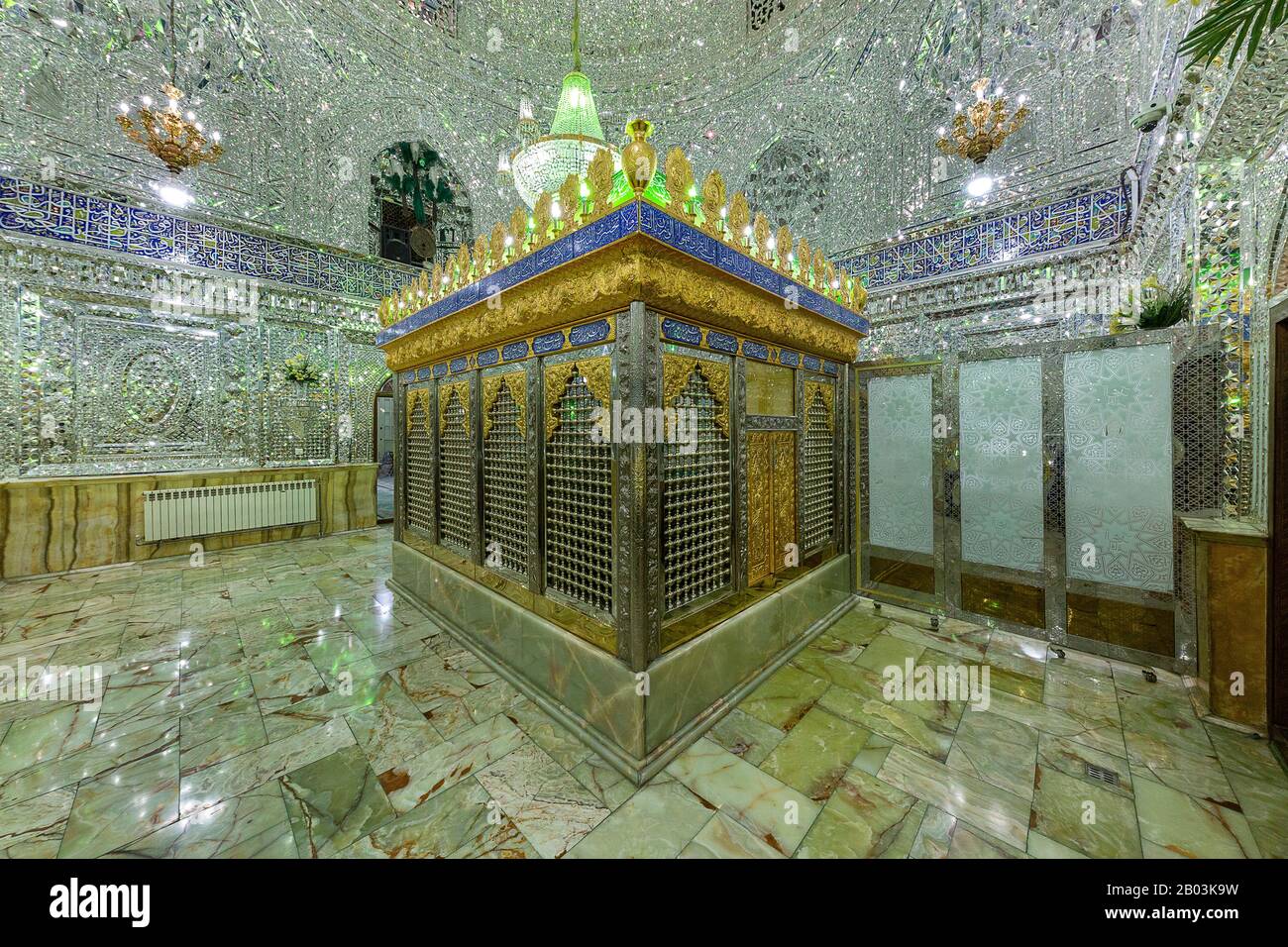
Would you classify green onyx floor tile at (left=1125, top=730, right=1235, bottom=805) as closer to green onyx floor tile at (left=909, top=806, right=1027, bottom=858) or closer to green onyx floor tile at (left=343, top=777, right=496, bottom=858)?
green onyx floor tile at (left=909, top=806, right=1027, bottom=858)

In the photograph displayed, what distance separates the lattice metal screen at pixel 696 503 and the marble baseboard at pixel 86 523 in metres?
7.12

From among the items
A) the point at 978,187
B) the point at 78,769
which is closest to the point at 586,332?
the point at 78,769

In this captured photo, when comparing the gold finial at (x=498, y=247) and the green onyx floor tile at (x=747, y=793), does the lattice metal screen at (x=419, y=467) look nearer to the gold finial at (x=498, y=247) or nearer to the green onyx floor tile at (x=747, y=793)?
the gold finial at (x=498, y=247)

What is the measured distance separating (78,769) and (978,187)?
350 inches

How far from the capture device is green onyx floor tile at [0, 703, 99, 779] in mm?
2135

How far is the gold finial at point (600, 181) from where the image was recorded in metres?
2.17

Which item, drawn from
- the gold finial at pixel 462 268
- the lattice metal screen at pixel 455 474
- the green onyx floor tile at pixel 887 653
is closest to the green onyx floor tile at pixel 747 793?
the green onyx floor tile at pixel 887 653

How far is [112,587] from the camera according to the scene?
4691mm

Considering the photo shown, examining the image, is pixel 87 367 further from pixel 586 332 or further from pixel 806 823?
pixel 806 823

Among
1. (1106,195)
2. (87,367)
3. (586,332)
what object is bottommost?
(586,332)

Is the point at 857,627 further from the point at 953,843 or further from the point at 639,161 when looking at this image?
the point at 639,161

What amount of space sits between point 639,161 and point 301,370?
7278mm

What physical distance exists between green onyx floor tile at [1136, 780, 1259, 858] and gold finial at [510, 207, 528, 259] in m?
3.91

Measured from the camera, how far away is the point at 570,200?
7.72ft
